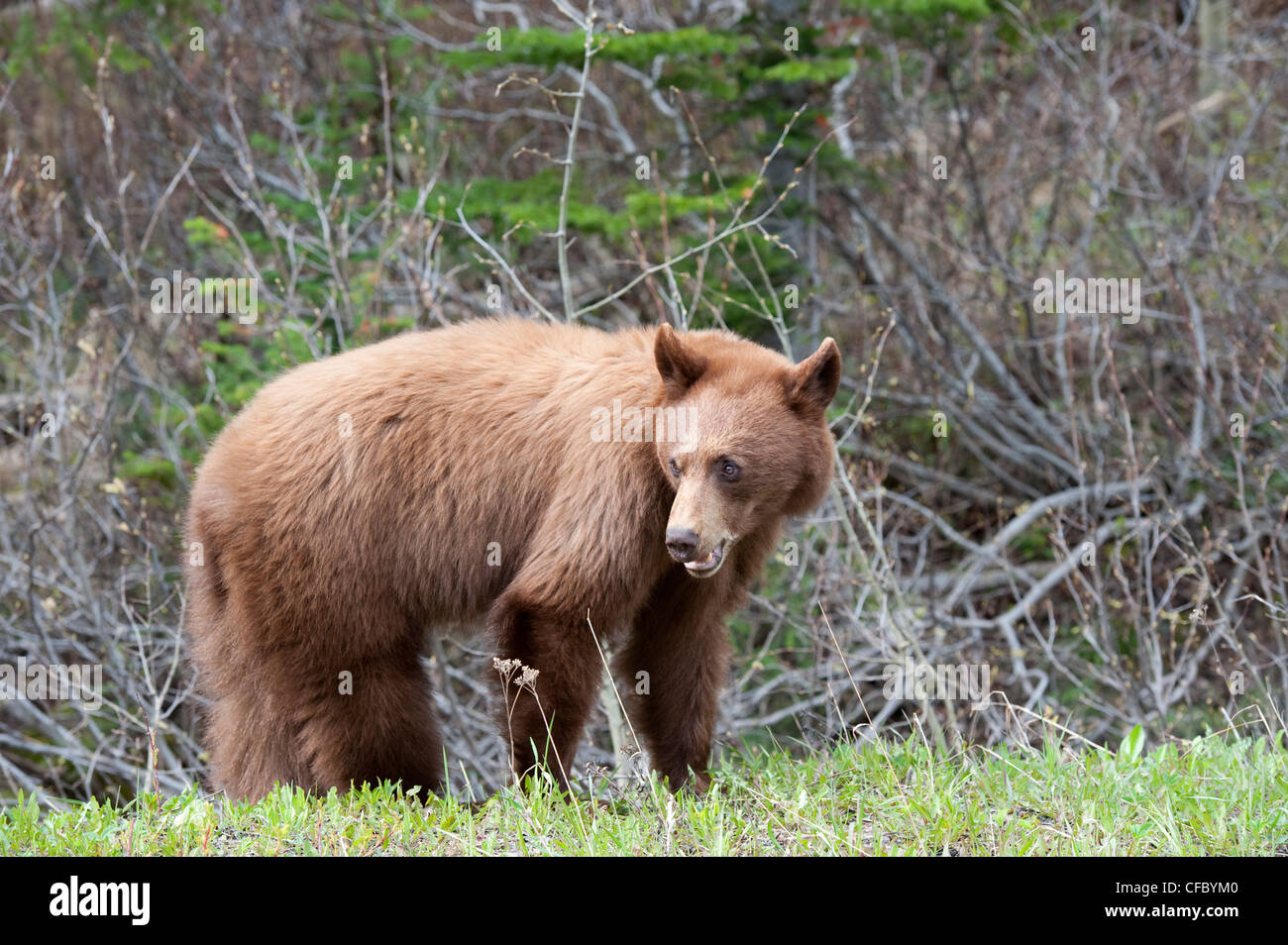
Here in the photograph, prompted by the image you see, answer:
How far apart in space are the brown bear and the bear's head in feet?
0.03

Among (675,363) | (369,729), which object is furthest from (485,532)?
(675,363)

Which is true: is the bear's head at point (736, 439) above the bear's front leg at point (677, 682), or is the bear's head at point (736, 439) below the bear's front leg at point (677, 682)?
above

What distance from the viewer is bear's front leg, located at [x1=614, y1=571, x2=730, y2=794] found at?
4863 millimetres

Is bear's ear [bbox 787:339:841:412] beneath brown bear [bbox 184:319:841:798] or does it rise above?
above

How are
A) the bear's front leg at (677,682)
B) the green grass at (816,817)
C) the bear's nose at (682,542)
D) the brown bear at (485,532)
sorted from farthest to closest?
the bear's front leg at (677,682) < the brown bear at (485,532) < the bear's nose at (682,542) < the green grass at (816,817)

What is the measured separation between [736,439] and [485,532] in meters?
1.08

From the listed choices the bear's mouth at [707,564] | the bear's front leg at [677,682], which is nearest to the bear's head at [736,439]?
the bear's mouth at [707,564]

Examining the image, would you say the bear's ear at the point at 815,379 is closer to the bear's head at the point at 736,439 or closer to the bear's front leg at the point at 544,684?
the bear's head at the point at 736,439

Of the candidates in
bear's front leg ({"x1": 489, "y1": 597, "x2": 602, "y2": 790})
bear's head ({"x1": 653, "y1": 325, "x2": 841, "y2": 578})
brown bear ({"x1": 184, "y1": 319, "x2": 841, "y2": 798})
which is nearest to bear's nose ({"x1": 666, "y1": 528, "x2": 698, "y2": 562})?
bear's head ({"x1": 653, "y1": 325, "x2": 841, "y2": 578})

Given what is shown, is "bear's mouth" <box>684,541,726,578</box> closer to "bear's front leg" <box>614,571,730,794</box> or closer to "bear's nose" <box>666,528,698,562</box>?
"bear's nose" <box>666,528,698,562</box>

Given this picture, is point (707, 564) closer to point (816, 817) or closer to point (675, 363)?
point (675, 363)

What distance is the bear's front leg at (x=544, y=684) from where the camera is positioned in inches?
173

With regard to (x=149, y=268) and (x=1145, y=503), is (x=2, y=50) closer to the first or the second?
(x=149, y=268)

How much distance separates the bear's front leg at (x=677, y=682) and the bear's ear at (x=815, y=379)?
2.80ft
